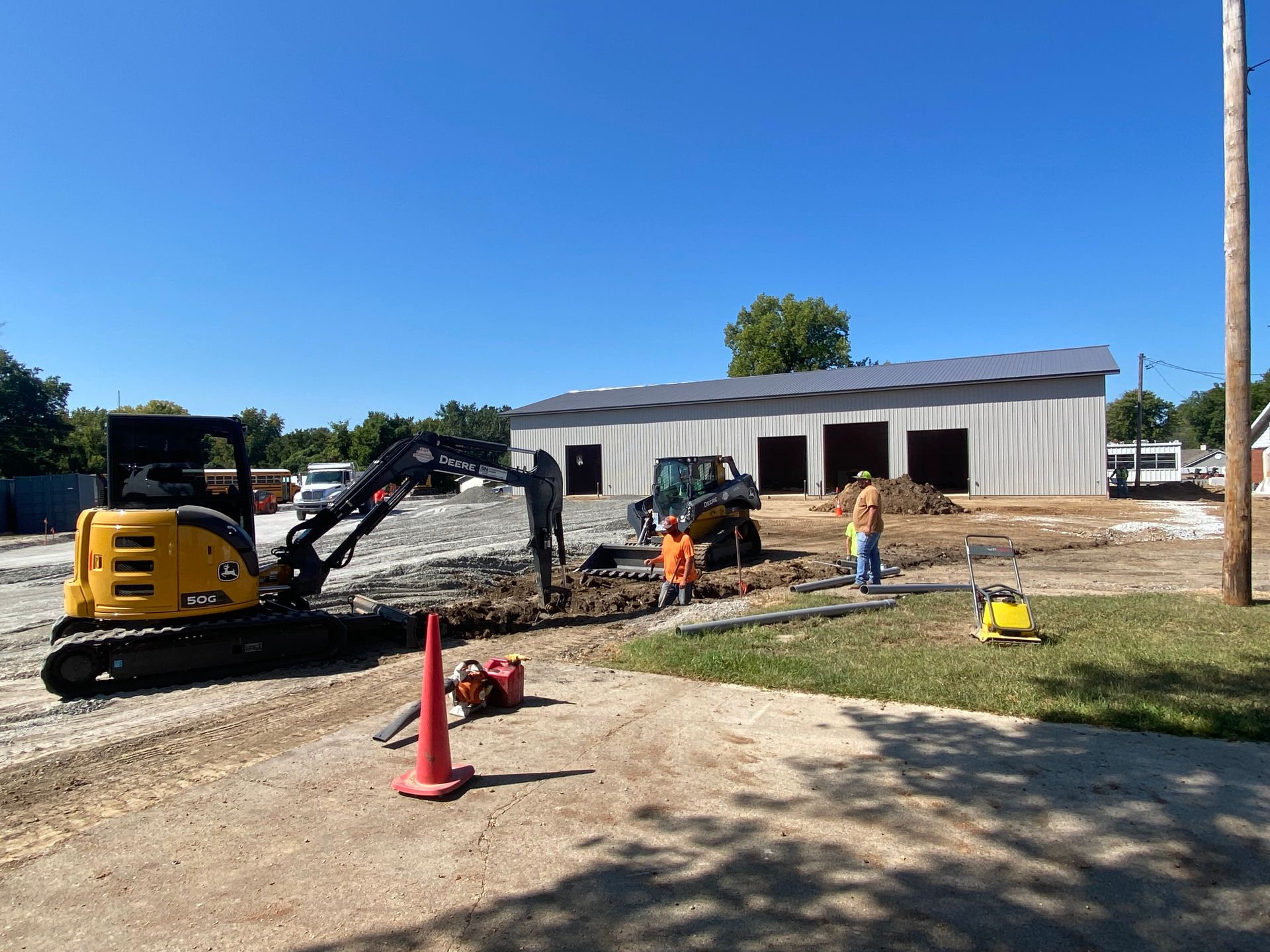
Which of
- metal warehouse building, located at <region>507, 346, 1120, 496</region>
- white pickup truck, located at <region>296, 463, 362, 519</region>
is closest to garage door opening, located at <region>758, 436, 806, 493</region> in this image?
metal warehouse building, located at <region>507, 346, 1120, 496</region>

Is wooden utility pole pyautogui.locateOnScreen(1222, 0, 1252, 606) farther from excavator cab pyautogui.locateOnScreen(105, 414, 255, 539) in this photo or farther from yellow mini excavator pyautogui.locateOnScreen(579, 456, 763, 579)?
excavator cab pyautogui.locateOnScreen(105, 414, 255, 539)

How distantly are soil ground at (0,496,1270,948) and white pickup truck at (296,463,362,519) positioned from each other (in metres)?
20.7

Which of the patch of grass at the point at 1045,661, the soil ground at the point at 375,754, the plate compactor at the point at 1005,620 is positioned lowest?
the soil ground at the point at 375,754

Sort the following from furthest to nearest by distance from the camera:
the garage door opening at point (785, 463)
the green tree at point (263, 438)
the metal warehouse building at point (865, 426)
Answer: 1. the green tree at point (263, 438)
2. the garage door opening at point (785, 463)
3. the metal warehouse building at point (865, 426)

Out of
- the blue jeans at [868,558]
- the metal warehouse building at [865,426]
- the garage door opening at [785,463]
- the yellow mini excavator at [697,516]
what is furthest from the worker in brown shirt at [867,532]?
the garage door opening at [785,463]

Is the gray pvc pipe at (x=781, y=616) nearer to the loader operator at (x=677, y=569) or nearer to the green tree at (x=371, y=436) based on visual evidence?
the loader operator at (x=677, y=569)

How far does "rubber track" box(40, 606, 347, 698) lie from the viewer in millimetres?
7453

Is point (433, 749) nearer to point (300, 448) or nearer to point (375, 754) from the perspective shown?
point (375, 754)

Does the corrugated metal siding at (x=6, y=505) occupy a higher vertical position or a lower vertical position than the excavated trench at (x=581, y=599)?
higher

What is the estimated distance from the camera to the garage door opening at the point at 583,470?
4450 cm

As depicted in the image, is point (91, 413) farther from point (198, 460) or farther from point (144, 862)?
point (144, 862)

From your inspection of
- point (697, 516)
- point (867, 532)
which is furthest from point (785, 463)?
point (867, 532)

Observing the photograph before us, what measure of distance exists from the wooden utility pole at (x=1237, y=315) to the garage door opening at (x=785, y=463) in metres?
36.4

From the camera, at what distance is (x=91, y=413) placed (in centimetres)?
8106
